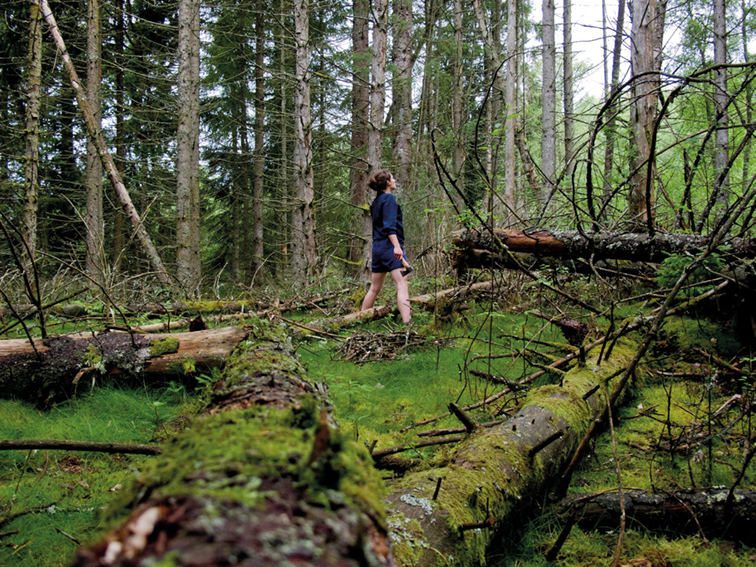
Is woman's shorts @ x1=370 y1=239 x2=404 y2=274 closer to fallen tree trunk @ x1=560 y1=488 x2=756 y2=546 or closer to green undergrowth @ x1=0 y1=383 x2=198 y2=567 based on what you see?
green undergrowth @ x1=0 y1=383 x2=198 y2=567

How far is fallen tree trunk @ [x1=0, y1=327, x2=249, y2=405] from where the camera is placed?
12.4 feet

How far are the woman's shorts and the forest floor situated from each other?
1.38 m

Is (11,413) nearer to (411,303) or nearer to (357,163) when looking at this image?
(411,303)

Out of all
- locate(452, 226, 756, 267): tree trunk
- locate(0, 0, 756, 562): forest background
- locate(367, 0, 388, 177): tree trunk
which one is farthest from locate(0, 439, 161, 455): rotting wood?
locate(367, 0, 388, 177): tree trunk

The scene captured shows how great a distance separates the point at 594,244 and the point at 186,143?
10.8m

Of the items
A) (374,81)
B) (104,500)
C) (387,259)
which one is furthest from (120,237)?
(104,500)

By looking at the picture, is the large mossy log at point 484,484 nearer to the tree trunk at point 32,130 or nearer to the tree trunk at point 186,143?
the tree trunk at point 32,130

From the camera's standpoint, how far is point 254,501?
0.68 metres

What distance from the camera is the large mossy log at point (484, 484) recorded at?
1711mm

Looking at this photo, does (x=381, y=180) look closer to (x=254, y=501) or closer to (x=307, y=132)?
(x=307, y=132)

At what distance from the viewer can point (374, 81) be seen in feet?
28.6

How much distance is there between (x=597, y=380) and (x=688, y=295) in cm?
123

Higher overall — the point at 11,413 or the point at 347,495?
the point at 347,495

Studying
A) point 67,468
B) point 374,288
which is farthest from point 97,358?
point 374,288
